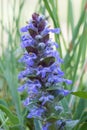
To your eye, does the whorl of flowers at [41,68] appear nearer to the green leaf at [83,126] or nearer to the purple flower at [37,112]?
the purple flower at [37,112]

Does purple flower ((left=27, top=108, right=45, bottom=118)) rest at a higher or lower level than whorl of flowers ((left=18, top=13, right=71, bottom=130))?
lower

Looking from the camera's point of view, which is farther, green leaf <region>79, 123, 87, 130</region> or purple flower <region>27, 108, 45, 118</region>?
green leaf <region>79, 123, 87, 130</region>

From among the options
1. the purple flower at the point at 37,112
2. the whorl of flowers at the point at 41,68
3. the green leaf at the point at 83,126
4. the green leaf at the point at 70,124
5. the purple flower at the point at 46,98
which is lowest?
the green leaf at the point at 83,126

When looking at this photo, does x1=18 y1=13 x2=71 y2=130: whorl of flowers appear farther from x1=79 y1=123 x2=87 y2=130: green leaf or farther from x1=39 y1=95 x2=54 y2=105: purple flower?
x1=79 y1=123 x2=87 y2=130: green leaf

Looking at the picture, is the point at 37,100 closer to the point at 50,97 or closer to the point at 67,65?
the point at 50,97

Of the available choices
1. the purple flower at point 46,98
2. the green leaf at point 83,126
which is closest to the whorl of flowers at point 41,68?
the purple flower at point 46,98

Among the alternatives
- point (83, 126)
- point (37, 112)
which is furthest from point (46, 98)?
point (83, 126)

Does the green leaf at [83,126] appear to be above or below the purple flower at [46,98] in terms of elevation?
below

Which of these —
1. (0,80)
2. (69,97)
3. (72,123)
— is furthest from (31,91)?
(0,80)

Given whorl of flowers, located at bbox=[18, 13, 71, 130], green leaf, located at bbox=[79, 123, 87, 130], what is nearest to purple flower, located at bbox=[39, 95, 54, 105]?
whorl of flowers, located at bbox=[18, 13, 71, 130]
